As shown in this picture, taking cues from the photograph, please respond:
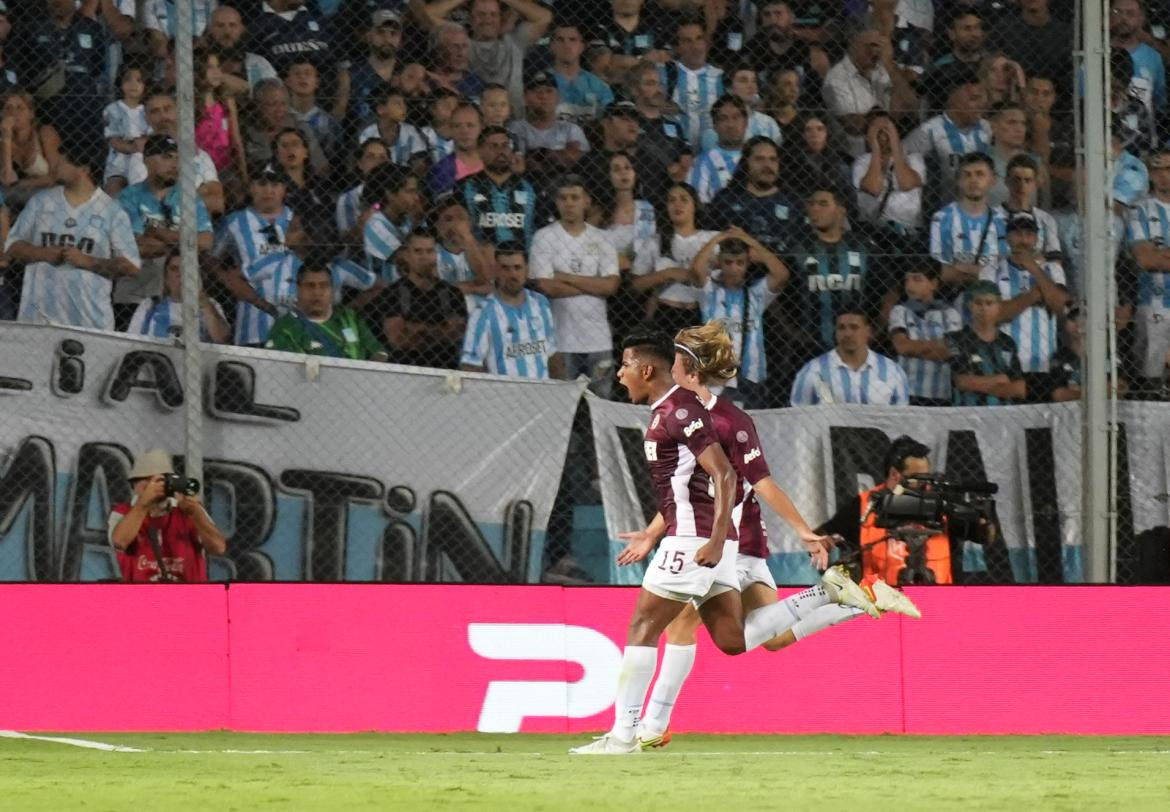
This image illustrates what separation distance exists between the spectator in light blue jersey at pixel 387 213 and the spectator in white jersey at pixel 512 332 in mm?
598

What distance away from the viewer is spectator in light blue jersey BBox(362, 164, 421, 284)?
11.5m

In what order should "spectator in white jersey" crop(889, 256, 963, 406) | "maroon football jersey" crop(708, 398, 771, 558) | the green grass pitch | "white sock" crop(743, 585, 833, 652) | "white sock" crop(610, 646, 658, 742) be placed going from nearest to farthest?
1. the green grass pitch
2. "white sock" crop(610, 646, 658, 742)
3. "maroon football jersey" crop(708, 398, 771, 558)
4. "white sock" crop(743, 585, 833, 652)
5. "spectator in white jersey" crop(889, 256, 963, 406)

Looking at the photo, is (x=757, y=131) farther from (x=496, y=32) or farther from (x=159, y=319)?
(x=159, y=319)

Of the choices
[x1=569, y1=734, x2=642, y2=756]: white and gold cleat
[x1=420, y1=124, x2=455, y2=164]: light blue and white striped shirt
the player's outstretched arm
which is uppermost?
[x1=420, y1=124, x2=455, y2=164]: light blue and white striped shirt

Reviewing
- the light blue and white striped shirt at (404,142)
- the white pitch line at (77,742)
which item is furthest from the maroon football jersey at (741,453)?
the light blue and white striped shirt at (404,142)

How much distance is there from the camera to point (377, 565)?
10.9m

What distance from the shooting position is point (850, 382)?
37.6 ft

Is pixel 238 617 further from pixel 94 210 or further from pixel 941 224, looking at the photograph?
pixel 941 224

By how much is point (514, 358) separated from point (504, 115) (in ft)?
5.20

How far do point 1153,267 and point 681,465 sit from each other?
505 cm

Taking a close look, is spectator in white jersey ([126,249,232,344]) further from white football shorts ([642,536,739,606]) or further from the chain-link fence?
white football shorts ([642,536,739,606])

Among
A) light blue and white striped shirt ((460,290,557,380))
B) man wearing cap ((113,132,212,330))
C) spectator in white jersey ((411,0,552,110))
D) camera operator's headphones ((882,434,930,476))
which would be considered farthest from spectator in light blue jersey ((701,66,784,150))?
man wearing cap ((113,132,212,330))

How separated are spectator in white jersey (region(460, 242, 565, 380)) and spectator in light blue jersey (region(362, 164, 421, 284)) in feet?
1.96

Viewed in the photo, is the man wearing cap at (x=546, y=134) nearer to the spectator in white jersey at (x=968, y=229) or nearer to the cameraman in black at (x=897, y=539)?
the spectator in white jersey at (x=968, y=229)
